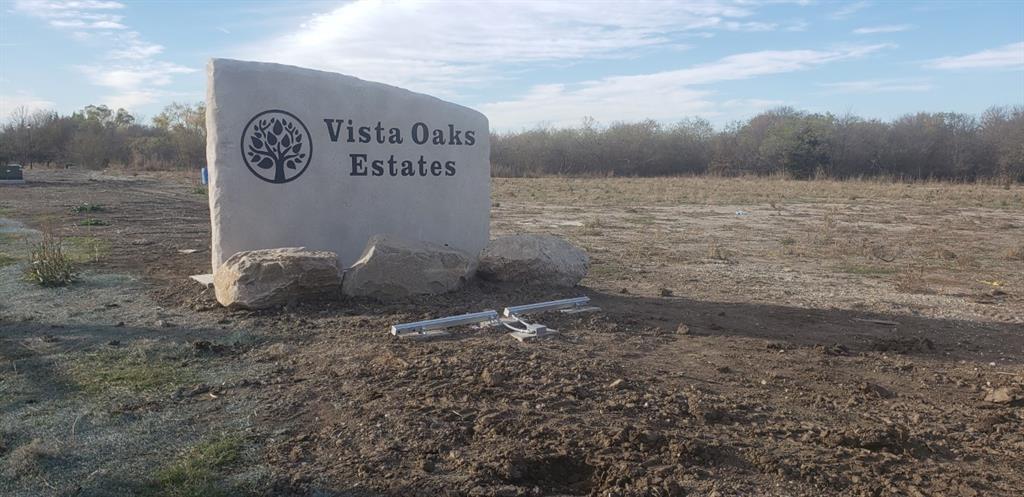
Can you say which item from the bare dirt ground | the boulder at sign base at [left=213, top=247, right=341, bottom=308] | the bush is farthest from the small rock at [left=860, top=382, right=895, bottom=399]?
the bush

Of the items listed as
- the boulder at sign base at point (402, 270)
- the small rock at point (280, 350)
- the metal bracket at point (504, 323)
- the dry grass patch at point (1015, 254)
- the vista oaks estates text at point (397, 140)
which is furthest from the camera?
the dry grass patch at point (1015, 254)

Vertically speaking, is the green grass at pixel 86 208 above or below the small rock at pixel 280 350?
above

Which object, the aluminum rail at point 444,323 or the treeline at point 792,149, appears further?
the treeline at point 792,149

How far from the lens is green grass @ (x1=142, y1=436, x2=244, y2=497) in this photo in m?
3.91

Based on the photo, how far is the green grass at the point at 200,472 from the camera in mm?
3914

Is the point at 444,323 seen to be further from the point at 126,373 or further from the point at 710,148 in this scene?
the point at 710,148

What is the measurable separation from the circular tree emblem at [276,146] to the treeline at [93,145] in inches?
1632

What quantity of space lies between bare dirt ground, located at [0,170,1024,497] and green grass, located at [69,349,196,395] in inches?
1.1

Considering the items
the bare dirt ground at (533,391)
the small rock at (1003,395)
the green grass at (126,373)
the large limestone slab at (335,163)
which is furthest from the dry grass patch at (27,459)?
the small rock at (1003,395)

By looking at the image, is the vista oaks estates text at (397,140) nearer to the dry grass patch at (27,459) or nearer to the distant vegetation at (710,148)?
the dry grass patch at (27,459)

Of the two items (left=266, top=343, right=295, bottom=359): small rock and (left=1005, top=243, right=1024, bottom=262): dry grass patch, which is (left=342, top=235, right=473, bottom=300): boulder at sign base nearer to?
(left=266, top=343, right=295, bottom=359): small rock

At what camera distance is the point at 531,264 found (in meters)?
8.93

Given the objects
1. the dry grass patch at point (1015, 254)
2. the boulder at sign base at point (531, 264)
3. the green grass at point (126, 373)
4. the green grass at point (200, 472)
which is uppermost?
the boulder at sign base at point (531, 264)

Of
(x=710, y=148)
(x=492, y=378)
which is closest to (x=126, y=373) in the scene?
(x=492, y=378)
